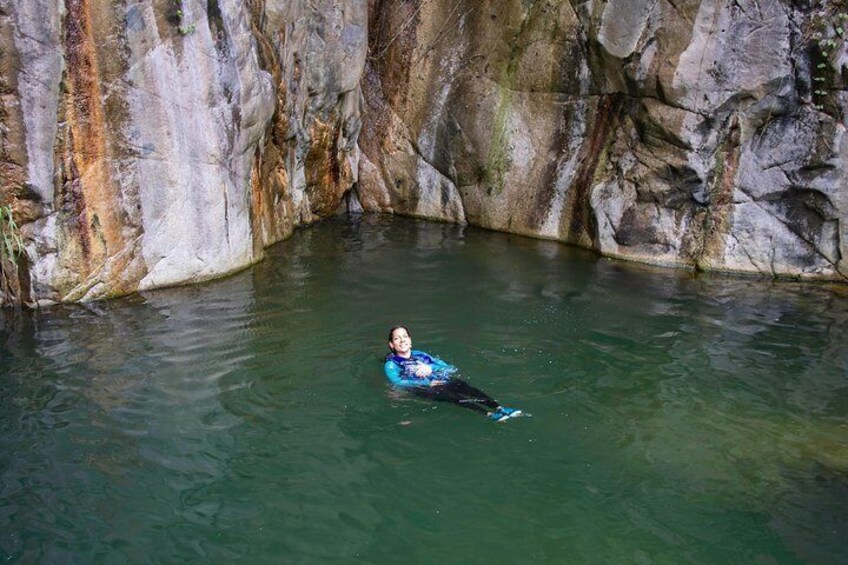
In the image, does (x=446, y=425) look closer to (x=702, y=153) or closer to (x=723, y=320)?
(x=723, y=320)

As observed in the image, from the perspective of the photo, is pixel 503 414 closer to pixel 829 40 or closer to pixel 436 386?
pixel 436 386

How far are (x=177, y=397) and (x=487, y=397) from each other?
3.53 meters

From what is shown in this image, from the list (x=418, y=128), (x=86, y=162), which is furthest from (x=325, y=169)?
(x=86, y=162)

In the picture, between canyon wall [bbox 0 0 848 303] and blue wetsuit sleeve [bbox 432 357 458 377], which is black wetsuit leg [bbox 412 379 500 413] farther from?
canyon wall [bbox 0 0 848 303]

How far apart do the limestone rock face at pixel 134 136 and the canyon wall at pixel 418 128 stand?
3cm

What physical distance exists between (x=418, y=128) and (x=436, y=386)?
11.8m

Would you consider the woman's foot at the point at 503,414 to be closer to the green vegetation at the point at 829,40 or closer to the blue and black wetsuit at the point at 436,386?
the blue and black wetsuit at the point at 436,386

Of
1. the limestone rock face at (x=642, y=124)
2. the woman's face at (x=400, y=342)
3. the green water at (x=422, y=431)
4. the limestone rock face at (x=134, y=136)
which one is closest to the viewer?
the green water at (x=422, y=431)

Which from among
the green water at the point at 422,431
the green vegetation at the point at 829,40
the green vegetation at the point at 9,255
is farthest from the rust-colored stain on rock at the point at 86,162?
the green vegetation at the point at 829,40

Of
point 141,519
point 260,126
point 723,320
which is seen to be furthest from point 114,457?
point 723,320

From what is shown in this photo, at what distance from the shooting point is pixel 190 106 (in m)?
12.3

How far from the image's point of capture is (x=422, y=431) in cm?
800

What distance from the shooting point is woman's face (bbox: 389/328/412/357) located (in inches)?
362

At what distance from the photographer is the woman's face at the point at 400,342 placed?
9203 millimetres
